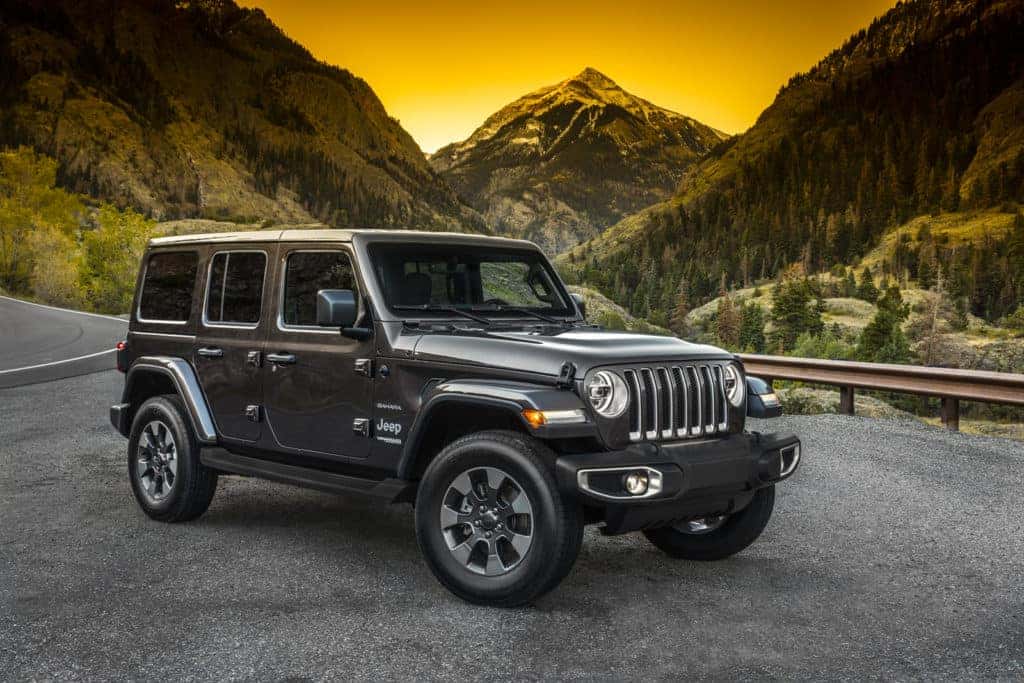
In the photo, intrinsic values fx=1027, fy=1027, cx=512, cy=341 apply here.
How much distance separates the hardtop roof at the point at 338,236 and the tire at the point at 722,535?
6.89 feet

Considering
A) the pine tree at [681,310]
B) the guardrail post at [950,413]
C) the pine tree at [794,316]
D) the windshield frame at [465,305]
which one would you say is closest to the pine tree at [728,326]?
the pine tree at [794,316]

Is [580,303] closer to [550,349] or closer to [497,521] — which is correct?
[550,349]

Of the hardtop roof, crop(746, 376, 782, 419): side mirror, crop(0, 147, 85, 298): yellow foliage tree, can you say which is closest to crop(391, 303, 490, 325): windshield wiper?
the hardtop roof

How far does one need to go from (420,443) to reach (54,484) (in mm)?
4378

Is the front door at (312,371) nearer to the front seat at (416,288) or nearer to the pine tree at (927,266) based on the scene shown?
the front seat at (416,288)

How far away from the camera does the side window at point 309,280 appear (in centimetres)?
599

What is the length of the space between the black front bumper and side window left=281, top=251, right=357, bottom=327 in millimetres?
1982

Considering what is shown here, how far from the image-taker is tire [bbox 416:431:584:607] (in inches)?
186

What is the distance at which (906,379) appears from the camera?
11555 millimetres

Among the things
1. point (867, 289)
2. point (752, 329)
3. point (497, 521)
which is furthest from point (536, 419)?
point (867, 289)

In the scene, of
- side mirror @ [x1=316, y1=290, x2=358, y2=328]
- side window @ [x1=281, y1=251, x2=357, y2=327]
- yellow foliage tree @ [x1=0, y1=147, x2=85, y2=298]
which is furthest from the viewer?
yellow foliage tree @ [x1=0, y1=147, x2=85, y2=298]

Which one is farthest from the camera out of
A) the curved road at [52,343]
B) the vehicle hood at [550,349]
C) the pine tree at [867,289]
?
the pine tree at [867,289]

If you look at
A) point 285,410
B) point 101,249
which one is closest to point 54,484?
point 285,410

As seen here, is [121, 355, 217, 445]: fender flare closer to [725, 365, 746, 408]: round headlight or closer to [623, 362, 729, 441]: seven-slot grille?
[623, 362, 729, 441]: seven-slot grille
